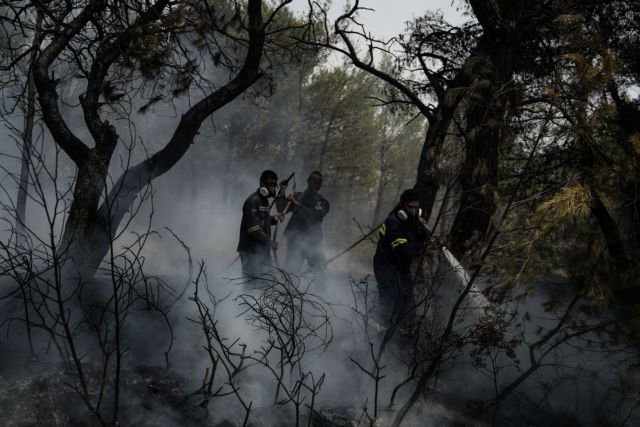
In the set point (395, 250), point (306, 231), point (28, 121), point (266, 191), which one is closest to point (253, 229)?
point (266, 191)

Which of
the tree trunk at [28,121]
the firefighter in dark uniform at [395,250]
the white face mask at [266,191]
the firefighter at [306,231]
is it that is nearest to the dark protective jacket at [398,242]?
the firefighter in dark uniform at [395,250]

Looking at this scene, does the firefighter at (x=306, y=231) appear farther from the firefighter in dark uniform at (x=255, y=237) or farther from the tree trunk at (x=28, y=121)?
the tree trunk at (x=28, y=121)

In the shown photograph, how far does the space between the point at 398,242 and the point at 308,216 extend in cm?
269

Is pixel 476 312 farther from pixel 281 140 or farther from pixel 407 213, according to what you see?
pixel 281 140

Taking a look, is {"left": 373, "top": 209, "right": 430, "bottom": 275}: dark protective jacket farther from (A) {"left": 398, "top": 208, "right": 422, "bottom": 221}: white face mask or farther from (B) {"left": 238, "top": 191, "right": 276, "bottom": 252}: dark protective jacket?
(B) {"left": 238, "top": 191, "right": 276, "bottom": 252}: dark protective jacket

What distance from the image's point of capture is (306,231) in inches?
293

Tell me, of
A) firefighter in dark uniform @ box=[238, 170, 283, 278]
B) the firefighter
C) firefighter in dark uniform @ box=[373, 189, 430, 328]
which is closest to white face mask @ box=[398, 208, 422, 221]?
firefighter in dark uniform @ box=[373, 189, 430, 328]

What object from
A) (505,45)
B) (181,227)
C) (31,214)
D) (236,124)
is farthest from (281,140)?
(505,45)

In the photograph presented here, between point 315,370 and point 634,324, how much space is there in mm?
2838

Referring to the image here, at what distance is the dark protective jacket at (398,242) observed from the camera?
497 centimetres

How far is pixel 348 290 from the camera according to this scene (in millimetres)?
7422

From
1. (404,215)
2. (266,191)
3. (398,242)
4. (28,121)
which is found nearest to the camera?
(398,242)

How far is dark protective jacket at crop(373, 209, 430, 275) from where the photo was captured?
196 inches

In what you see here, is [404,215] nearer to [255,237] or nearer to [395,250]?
[395,250]
